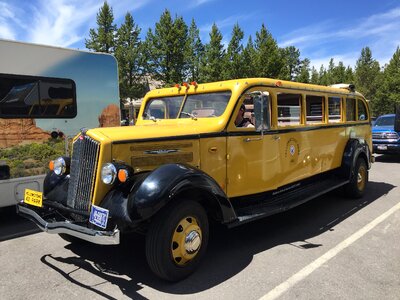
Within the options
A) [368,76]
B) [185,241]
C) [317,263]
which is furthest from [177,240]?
[368,76]

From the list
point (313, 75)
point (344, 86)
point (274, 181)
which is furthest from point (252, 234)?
point (313, 75)

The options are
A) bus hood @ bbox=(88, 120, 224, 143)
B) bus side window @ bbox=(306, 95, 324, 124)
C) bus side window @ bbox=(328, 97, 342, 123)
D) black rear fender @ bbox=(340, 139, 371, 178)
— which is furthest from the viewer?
black rear fender @ bbox=(340, 139, 371, 178)

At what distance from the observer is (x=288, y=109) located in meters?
5.60

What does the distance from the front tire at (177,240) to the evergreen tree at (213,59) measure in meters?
21.7

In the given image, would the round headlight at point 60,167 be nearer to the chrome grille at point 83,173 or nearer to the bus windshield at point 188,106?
the chrome grille at point 83,173

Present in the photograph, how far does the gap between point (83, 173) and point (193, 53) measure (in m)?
23.1

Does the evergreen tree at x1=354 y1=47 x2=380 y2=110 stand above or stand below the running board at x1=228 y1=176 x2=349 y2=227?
above

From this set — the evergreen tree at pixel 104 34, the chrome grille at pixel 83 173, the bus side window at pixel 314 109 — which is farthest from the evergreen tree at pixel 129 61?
the chrome grille at pixel 83 173

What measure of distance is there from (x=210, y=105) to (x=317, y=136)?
7.50 ft

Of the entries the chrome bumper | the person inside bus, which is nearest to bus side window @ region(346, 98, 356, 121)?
the person inside bus

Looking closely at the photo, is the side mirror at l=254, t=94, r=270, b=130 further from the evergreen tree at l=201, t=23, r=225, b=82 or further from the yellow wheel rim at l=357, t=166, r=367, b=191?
the evergreen tree at l=201, t=23, r=225, b=82

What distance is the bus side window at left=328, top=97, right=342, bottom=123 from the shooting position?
676cm

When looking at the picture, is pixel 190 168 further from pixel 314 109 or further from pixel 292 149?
pixel 314 109

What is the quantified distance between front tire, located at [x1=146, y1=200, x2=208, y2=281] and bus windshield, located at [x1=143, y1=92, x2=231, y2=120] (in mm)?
1482
